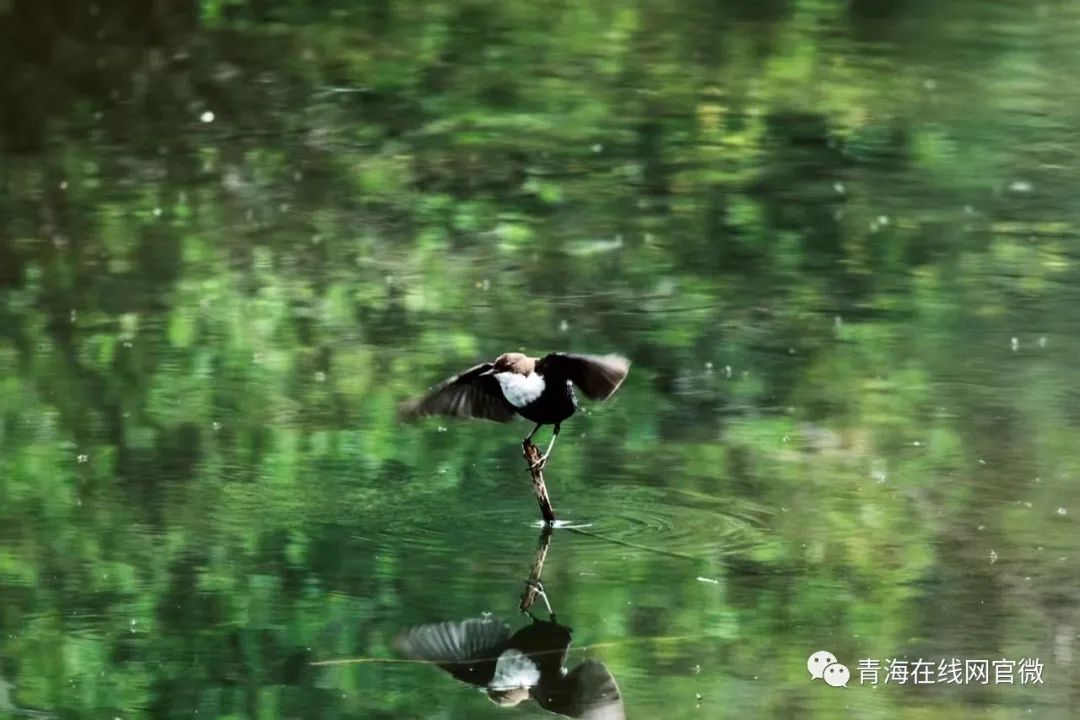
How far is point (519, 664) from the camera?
14.0 ft

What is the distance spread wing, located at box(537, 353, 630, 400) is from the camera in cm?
461

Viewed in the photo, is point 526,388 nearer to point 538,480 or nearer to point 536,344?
point 538,480

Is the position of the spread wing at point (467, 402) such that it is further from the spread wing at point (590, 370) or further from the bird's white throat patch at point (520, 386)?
the spread wing at point (590, 370)

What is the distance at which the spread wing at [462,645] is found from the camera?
4236 millimetres

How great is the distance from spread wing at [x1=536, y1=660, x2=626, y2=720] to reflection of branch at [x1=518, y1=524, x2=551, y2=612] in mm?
387

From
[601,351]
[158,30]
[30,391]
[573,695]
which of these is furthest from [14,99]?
[573,695]

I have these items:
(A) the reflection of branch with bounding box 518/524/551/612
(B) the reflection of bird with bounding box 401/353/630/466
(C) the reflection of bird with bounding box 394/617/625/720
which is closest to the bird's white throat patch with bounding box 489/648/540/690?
(C) the reflection of bird with bounding box 394/617/625/720

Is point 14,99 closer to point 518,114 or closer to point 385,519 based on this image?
point 518,114

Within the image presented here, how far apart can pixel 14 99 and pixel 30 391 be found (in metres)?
4.53

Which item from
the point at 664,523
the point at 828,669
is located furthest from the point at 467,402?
the point at 828,669

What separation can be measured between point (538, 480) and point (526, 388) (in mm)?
393

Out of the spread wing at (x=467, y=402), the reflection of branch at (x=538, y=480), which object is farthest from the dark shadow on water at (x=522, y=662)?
the spread wing at (x=467, y=402)

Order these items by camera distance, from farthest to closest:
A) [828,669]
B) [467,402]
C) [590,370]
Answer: [467,402], [590,370], [828,669]

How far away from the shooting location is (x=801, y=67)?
1045 cm
